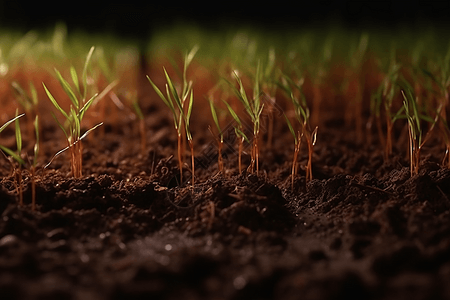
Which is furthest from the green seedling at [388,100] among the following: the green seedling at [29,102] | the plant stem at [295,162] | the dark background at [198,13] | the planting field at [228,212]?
the dark background at [198,13]

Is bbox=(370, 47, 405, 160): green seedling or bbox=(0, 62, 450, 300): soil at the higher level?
bbox=(370, 47, 405, 160): green seedling

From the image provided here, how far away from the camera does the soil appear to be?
38.5 inches

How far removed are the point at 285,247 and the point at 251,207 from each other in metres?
0.16

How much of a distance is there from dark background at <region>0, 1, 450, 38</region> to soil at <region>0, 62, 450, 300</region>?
479 centimetres

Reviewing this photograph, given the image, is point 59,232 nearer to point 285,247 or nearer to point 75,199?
point 75,199

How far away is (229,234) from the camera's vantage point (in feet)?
4.07

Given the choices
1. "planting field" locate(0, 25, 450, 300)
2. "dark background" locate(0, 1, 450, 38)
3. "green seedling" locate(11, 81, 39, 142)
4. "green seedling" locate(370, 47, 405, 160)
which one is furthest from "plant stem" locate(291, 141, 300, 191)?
"dark background" locate(0, 1, 450, 38)

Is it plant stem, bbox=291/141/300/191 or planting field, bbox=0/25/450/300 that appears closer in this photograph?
planting field, bbox=0/25/450/300

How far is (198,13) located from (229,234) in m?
5.70

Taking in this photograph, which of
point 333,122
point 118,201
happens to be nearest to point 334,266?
point 118,201

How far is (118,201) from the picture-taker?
140 centimetres

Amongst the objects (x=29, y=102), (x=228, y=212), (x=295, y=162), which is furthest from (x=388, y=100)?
(x=29, y=102)

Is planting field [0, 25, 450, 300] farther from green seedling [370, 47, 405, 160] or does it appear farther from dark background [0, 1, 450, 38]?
dark background [0, 1, 450, 38]

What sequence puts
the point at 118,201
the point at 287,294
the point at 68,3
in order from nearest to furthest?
the point at 287,294 → the point at 118,201 → the point at 68,3
